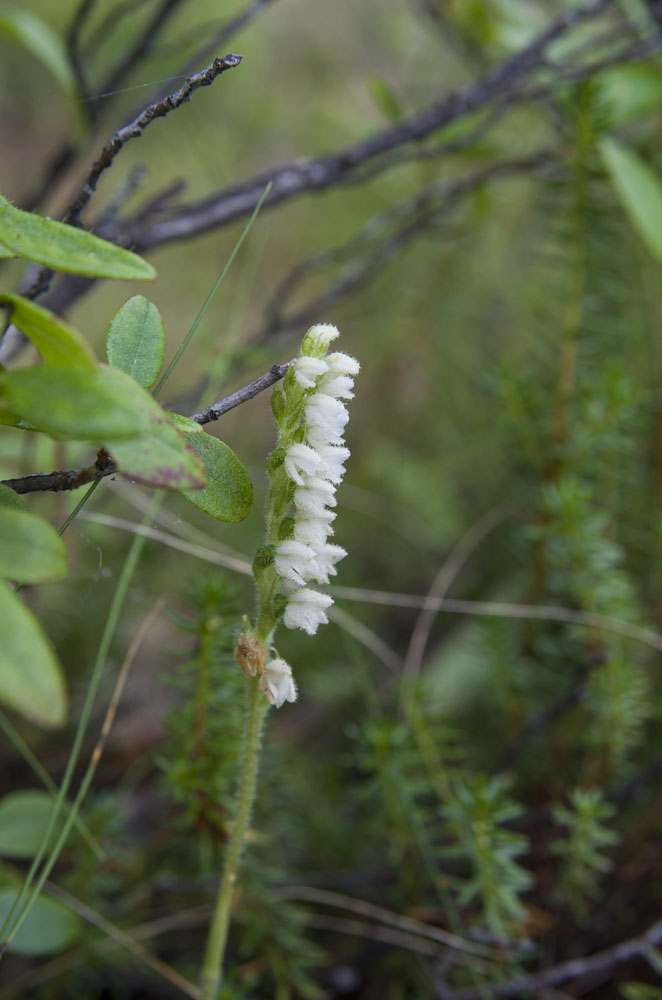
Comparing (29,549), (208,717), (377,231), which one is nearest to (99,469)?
(29,549)

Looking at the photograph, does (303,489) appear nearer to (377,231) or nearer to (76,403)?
(76,403)

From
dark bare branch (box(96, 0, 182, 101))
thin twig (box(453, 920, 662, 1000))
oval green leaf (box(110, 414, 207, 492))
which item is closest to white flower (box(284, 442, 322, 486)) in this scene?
oval green leaf (box(110, 414, 207, 492))

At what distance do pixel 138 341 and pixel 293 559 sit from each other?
0.27 m

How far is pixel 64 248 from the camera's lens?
0.66 m

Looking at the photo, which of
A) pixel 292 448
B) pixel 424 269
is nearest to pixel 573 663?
pixel 292 448

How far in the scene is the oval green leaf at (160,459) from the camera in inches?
24.8

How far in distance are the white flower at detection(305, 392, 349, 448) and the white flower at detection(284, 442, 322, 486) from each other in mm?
23

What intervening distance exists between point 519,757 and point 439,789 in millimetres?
392

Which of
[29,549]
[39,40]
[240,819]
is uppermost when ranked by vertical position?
[39,40]

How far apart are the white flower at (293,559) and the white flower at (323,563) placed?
0.04 ft

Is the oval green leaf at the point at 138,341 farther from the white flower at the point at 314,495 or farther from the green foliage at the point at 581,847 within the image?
the green foliage at the point at 581,847

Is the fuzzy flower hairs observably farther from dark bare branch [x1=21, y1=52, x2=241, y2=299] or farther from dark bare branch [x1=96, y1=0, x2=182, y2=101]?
dark bare branch [x1=96, y1=0, x2=182, y2=101]

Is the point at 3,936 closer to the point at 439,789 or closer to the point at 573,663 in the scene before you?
the point at 439,789

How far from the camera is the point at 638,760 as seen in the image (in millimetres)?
1793
